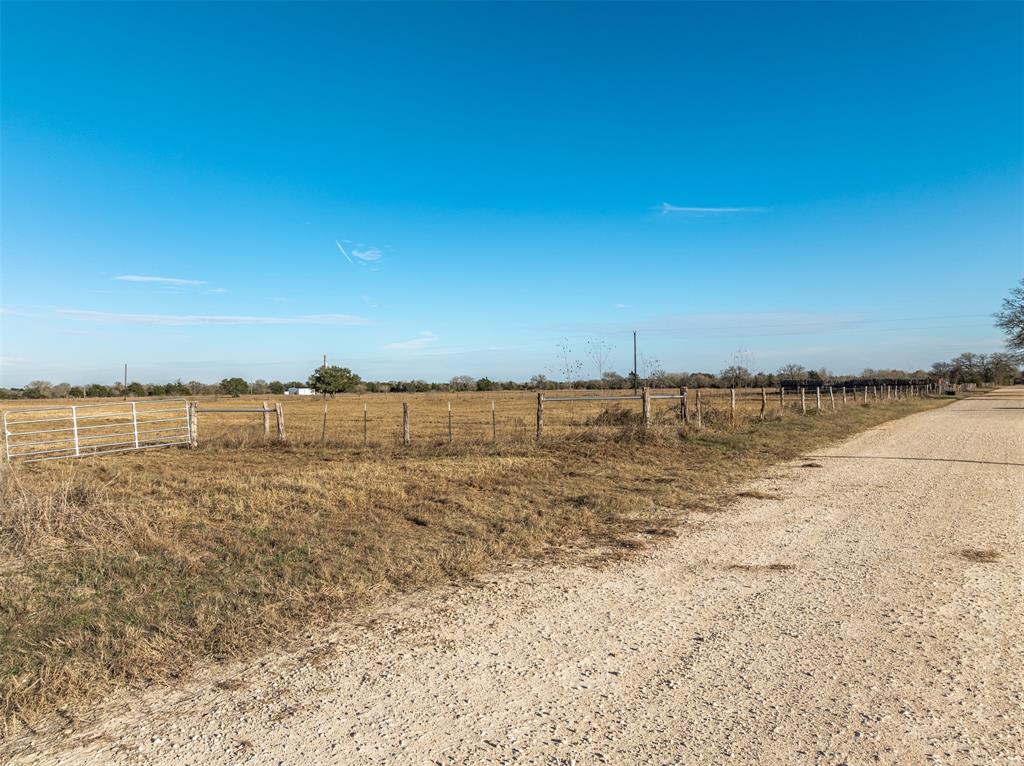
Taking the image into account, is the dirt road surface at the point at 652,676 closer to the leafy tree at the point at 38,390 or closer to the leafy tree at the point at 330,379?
the leafy tree at the point at 330,379

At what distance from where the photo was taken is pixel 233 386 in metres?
101

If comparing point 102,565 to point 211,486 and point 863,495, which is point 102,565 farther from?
point 863,495

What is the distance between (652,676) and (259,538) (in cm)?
493

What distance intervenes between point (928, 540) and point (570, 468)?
6290mm

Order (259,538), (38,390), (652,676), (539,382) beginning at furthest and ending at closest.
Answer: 1. (38,390)
2. (539,382)
3. (259,538)
4. (652,676)

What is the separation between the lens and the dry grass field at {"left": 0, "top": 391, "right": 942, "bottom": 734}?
13.4ft

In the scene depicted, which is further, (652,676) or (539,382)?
(539,382)

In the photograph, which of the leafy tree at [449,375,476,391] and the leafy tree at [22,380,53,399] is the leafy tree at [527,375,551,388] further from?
the leafy tree at [22,380,53,399]

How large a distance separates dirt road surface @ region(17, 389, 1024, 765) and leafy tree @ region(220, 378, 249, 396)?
105071 millimetres

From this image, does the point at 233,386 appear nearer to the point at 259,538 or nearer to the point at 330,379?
the point at 330,379

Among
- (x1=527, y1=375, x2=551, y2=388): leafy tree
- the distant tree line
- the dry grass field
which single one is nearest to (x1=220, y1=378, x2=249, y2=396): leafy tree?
the distant tree line

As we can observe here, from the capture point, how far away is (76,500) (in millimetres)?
7703

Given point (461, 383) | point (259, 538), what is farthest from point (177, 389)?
point (259, 538)

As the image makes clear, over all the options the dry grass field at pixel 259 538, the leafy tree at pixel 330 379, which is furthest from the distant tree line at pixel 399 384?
the dry grass field at pixel 259 538
